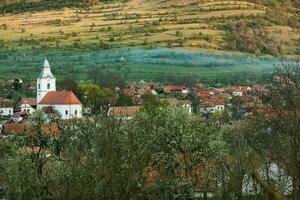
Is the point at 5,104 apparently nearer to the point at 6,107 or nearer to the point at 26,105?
the point at 6,107

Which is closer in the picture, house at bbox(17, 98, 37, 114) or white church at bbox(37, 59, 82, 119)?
white church at bbox(37, 59, 82, 119)

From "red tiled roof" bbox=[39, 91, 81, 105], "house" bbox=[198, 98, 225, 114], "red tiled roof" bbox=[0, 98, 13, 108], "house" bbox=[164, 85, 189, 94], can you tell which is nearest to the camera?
"red tiled roof" bbox=[39, 91, 81, 105]

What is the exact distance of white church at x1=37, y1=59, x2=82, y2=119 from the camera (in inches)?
3359

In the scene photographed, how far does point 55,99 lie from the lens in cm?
8862

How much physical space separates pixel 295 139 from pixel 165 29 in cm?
15748

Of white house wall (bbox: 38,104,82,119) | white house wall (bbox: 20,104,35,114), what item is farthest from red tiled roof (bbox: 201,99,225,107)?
white house wall (bbox: 20,104,35,114)

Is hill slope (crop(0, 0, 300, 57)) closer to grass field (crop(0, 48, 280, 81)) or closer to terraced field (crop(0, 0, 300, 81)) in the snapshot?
terraced field (crop(0, 0, 300, 81))

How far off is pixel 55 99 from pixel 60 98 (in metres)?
1.23

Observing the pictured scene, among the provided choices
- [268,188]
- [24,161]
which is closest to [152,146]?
[24,161]

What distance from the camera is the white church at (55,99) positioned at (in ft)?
280

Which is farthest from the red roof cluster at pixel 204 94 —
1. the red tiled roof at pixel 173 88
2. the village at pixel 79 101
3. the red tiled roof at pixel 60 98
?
the red tiled roof at pixel 60 98

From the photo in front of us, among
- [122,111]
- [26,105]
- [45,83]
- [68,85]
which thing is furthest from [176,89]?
[122,111]

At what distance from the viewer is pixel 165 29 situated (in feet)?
596

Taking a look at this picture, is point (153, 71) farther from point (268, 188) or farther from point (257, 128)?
point (268, 188)
